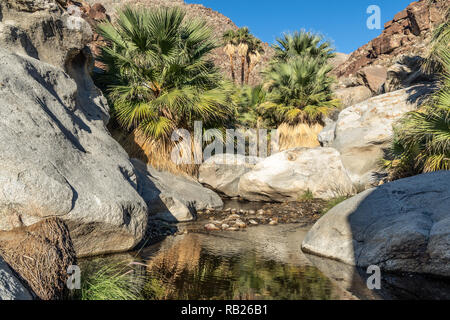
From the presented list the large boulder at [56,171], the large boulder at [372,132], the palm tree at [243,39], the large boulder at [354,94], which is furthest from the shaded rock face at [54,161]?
the palm tree at [243,39]

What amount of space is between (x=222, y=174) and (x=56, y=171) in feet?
26.0

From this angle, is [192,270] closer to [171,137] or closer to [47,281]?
[47,281]

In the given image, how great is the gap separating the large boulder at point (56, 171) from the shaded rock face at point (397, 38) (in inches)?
1355

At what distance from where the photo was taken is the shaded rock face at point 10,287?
2205 mm

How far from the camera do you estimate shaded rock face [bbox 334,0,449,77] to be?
3530cm

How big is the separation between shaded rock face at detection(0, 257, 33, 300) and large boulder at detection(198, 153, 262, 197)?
30.6 ft

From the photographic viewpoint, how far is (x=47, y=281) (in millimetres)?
2758

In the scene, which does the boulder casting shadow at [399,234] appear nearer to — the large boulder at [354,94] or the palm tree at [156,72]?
the palm tree at [156,72]

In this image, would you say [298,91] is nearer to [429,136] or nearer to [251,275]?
[429,136]

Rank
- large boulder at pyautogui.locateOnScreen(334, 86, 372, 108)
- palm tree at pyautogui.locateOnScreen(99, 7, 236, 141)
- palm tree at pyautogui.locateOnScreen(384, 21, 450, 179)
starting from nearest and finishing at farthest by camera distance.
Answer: palm tree at pyautogui.locateOnScreen(384, 21, 450, 179), palm tree at pyautogui.locateOnScreen(99, 7, 236, 141), large boulder at pyautogui.locateOnScreen(334, 86, 372, 108)

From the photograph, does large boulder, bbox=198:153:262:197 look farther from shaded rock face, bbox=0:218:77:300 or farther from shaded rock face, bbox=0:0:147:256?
shaded rock face, bbox=0:218:77:300

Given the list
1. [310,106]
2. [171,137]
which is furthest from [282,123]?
[171,137]

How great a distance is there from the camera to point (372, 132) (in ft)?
34.6

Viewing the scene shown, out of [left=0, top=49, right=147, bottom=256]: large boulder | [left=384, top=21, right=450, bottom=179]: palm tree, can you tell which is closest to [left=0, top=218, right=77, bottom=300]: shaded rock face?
[left=0, top=49, right=147, bottom=256]: large boulder
